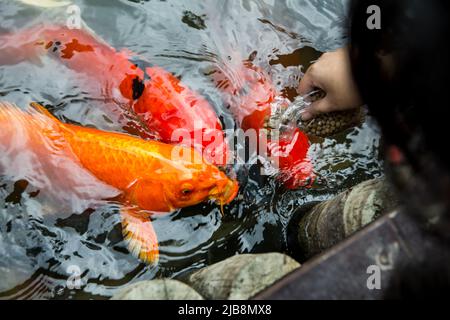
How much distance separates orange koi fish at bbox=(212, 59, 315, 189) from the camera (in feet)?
11.1

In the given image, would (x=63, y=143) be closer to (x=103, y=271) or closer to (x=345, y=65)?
(x=103, y=271)

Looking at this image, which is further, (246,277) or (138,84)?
(138,84)

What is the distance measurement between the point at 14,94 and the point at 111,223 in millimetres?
1308

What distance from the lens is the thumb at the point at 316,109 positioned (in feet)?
10.2

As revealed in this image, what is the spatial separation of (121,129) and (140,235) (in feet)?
2.95

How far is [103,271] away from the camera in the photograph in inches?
121

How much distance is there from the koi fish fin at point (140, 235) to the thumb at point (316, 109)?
1389mm

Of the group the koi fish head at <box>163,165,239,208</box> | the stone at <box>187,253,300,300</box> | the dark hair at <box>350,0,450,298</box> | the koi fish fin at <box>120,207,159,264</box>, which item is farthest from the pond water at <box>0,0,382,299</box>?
the dark hair at <box>350,0,450,298</box>

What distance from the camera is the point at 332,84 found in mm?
2994

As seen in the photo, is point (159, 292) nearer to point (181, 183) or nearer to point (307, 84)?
point (181, 183)

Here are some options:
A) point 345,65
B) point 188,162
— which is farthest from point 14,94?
point 345,65

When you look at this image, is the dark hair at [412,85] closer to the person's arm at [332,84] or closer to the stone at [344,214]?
the stone at [344,214]

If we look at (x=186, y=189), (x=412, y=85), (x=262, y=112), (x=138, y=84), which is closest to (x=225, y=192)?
(x=186, y=189)

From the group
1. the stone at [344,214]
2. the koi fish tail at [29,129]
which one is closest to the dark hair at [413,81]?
the stone at [344,214]
